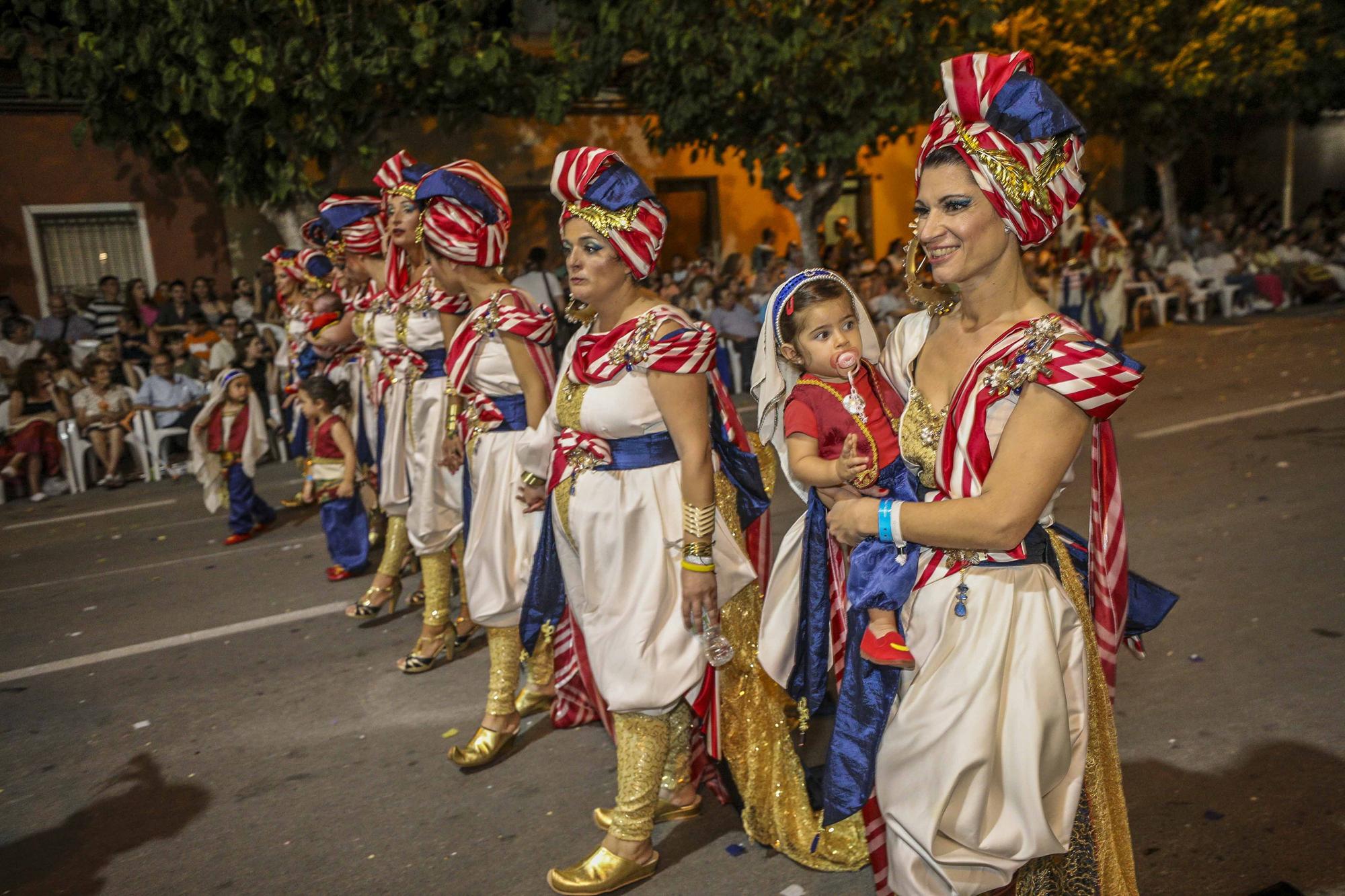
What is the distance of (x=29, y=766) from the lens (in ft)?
15.6

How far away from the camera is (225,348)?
1244 cm

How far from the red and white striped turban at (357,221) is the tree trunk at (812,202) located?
9.34 m

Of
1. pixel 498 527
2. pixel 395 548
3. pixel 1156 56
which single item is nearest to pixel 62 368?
pixel 395 548

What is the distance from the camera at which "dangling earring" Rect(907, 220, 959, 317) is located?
265 cm

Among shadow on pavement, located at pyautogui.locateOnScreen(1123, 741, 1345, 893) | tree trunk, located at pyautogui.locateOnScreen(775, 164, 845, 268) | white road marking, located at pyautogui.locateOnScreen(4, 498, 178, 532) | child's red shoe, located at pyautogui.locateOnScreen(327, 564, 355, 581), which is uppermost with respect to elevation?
→ tree trunk, located at pyautogui.locateOnScreen(775, 164, 845, 268)

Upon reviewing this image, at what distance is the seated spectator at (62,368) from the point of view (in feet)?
38.1

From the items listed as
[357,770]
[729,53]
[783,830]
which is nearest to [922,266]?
[783,830]

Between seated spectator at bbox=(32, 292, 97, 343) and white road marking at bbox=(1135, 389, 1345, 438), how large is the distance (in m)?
12.2

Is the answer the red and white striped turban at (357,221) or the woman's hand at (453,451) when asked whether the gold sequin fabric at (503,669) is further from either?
the red and white striped turban at (357,221)

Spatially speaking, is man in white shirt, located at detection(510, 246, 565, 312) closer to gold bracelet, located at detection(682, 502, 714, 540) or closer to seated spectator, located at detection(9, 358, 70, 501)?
seated spectator, located at detection(9, 358, 70, 501)

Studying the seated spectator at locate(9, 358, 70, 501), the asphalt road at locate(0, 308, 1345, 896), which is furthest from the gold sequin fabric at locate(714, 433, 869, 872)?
the seated spectator at locate(9, 358, 70, 501)

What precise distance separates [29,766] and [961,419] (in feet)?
14.5

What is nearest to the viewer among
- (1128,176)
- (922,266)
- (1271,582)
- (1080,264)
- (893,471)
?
(922,266)

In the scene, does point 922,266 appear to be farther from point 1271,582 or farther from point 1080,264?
point 1080,264
